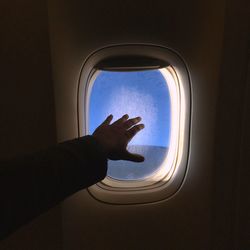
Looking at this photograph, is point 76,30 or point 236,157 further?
point 236,157


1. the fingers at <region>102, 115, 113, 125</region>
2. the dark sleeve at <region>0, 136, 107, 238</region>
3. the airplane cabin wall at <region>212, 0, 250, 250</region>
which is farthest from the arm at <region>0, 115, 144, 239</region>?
the airplane cabin wall at <region>212, 0, 250, 250</region>

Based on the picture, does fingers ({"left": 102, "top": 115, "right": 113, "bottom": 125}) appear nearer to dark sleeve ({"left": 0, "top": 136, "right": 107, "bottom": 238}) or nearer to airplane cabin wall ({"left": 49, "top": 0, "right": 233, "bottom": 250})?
airplane cabin wall ({"left": 49, "top": 0, "right": 233, "bottom": 250})

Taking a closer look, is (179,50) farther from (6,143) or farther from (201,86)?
(6,143)

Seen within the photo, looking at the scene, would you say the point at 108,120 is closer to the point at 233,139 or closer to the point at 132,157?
the point at 132,157

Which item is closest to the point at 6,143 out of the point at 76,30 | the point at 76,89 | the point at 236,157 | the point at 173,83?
the point at 76,89

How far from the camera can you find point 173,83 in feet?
2.68

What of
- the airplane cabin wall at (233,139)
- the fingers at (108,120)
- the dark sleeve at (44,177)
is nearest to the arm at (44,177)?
the dark sleeve at (44,177)

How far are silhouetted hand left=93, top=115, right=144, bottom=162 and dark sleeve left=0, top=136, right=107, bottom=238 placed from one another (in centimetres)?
11

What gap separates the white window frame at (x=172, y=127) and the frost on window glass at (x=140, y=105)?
0.02 metres

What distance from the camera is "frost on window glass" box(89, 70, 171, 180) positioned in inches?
31.6

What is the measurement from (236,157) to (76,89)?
0.43 m

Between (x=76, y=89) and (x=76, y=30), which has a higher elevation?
(x=76, y=30)

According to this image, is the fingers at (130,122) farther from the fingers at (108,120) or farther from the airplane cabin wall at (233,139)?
the airplane cabin wall at (233,139)

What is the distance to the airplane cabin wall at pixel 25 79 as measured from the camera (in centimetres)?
75
